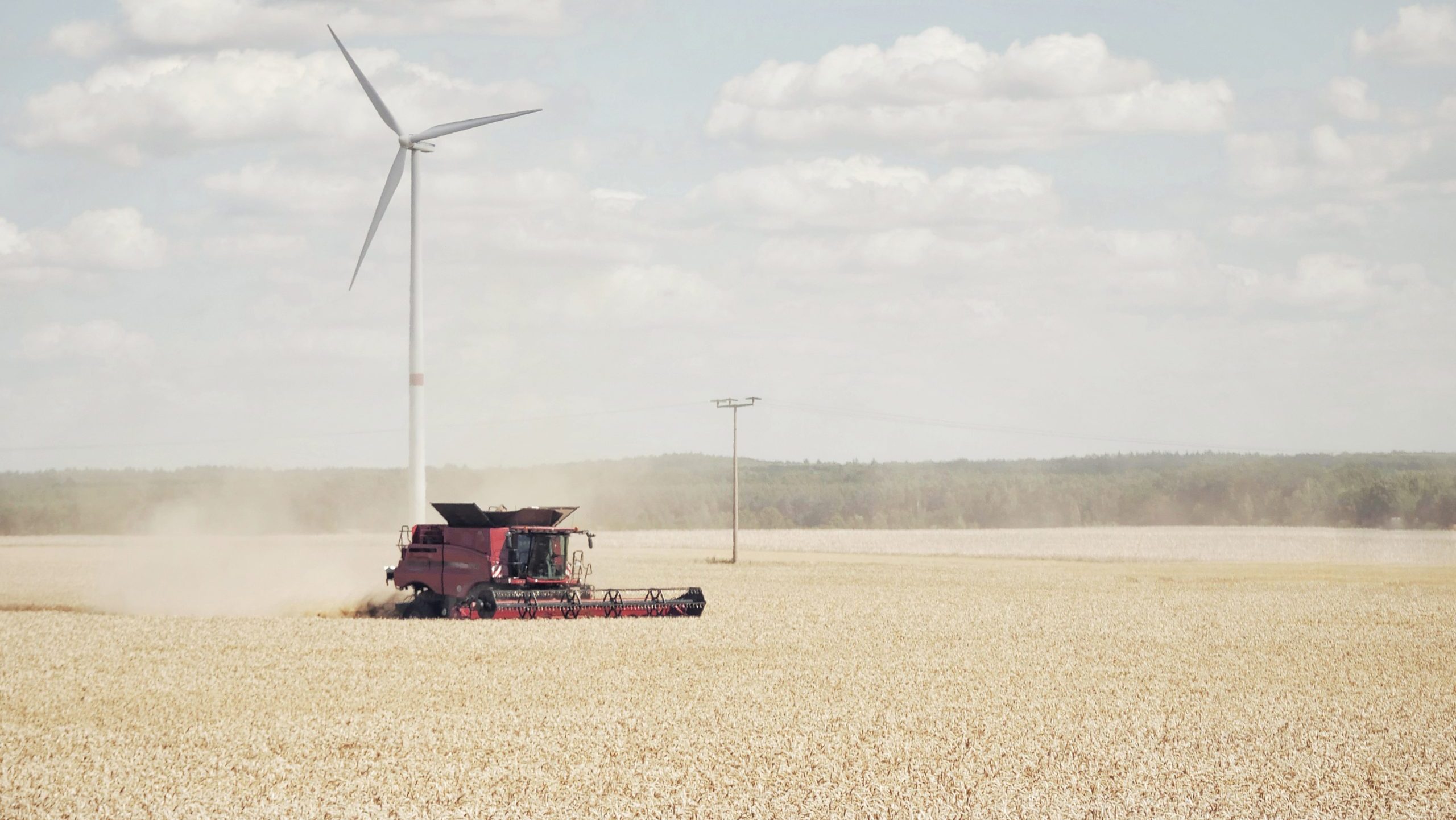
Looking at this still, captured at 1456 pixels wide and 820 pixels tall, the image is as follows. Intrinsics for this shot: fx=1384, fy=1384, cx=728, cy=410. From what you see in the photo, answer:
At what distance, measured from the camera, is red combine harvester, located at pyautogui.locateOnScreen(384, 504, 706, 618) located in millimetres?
36375

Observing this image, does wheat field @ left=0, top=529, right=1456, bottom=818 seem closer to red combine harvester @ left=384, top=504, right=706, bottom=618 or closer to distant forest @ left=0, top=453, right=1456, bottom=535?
red combine harvester @ left=384, top=504, right=706, bottom=618

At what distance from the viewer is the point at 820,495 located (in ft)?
511

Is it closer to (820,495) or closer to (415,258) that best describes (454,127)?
(415,258)

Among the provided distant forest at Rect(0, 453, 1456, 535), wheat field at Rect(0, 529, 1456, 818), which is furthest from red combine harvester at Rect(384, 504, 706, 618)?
distant forest at Rect(0, 453, 1456, 535)

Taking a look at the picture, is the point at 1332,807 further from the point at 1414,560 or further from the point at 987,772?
the point at 1414,560

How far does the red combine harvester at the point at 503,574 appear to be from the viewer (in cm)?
3638

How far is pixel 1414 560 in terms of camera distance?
257 ft

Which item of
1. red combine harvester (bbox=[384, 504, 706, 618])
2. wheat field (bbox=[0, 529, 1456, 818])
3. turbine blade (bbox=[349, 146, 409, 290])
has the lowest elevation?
wheat field (bbox=[0, 529, 1456, 818])

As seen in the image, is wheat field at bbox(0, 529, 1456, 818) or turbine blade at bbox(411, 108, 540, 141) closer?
wheat field at bbox(0, 529, 1456, 818)

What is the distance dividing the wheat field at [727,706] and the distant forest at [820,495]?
2288cm

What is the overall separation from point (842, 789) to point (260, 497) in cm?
5765

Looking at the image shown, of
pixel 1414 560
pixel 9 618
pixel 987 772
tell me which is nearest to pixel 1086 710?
pixel 987 772

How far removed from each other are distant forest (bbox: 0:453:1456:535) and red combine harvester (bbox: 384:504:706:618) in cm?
1967

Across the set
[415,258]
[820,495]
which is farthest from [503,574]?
[820,495]
